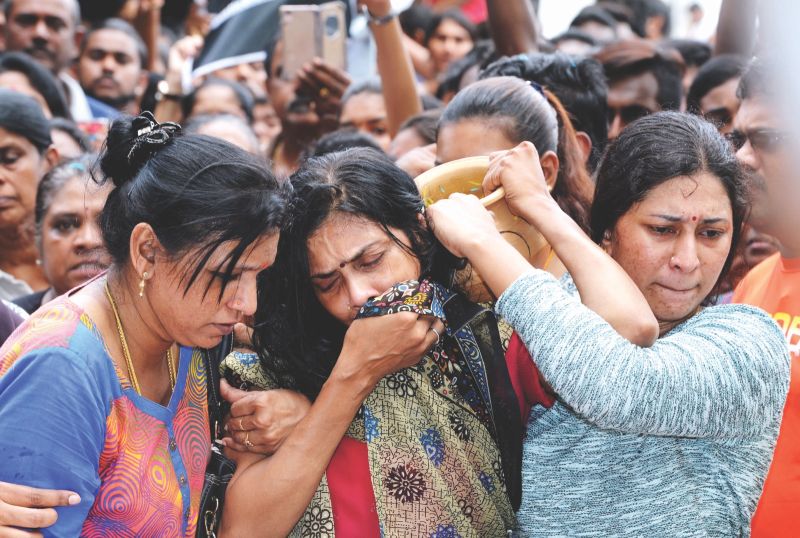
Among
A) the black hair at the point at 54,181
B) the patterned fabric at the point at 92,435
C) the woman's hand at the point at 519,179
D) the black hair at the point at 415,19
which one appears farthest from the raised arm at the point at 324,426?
the black hair at the point at 415,19

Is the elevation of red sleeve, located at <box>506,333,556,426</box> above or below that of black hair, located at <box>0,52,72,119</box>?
above

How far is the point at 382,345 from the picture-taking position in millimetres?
2082

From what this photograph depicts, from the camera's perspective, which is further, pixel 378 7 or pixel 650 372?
pixel 378 7

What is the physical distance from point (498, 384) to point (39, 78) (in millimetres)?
3878

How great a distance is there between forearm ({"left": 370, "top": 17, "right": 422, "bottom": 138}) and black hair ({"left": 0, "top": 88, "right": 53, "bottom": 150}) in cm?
152

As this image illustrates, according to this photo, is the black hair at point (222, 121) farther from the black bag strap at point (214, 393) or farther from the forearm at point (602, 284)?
the forearm at point (602, 284)

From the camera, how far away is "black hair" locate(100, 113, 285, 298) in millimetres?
1950

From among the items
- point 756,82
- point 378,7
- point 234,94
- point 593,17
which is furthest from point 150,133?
point 593,17

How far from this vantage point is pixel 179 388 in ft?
7.03

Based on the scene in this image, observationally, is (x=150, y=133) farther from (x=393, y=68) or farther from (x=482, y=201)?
(x=393, y=68)

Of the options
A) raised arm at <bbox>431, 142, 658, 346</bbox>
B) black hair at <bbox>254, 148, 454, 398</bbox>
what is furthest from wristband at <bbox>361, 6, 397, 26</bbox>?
raised arm at <bbox>431, 142, 658, 346</bbox>

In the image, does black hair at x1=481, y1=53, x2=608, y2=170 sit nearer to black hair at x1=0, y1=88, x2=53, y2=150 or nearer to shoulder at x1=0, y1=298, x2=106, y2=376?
black hair at x1=0, y1=88, x2=53, y2=150

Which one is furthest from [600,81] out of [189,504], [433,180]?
[189,504]

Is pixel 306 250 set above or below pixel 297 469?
above
